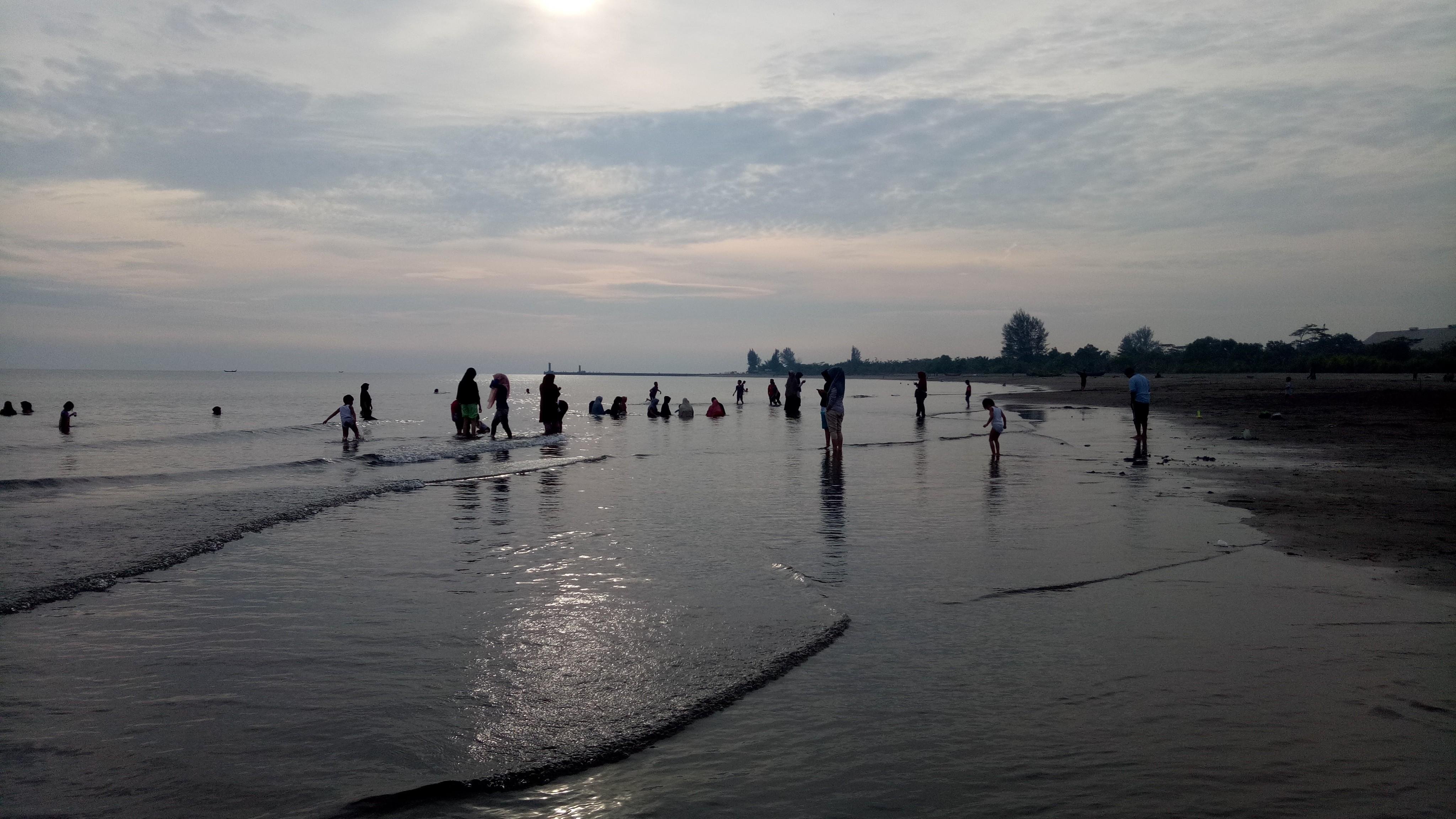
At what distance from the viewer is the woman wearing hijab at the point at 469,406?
26984mm

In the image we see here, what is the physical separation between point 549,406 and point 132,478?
13.6 meters

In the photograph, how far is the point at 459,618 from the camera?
21.8 feet

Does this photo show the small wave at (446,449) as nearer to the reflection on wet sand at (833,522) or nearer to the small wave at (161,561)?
the small wave at (161,561)

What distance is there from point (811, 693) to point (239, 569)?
657cm

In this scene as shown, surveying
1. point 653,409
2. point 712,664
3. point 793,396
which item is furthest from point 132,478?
point 793,396

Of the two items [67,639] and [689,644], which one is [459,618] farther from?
[67,639]

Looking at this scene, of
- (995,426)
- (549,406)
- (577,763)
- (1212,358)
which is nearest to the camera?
(577,763)

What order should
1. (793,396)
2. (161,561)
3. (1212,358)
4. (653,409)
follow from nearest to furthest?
(161,561) < (653,409) < (793,396) < (1212,358)

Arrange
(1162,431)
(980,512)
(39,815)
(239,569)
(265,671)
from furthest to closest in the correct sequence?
(1162,431), (980,512), (239,569), (265,671), (39,815)

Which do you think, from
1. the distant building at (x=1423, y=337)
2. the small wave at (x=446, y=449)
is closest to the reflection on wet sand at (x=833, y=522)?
the small wave at (x=446, y=449)

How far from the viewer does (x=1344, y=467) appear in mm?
16250

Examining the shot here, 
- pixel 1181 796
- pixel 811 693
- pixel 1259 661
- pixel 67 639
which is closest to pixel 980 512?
pixel 1259 661

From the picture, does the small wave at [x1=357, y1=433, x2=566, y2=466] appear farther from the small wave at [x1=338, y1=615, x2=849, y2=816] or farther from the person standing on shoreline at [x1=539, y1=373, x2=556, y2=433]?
the small wave at [x1=338, y1=615, x2=849, y2=816]

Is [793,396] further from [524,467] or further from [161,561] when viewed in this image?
[161,561]
